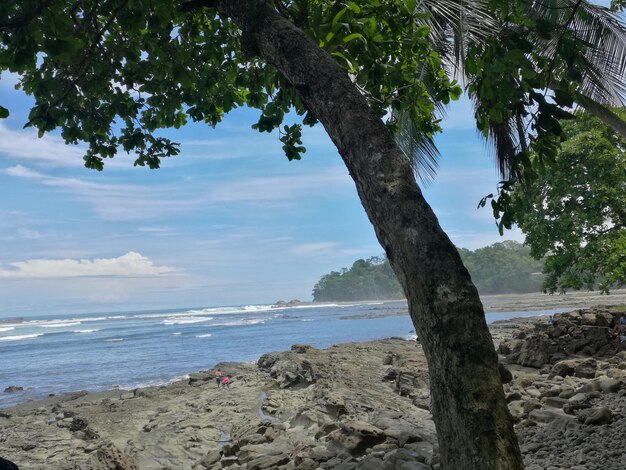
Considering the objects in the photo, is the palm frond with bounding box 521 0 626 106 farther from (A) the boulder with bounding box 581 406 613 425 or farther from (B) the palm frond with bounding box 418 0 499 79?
(A) the boulder with bounding box 581 406 613 425

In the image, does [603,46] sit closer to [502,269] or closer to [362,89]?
[362,89]

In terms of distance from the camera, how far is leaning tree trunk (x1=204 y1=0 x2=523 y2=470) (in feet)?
6.23

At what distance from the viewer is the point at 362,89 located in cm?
416

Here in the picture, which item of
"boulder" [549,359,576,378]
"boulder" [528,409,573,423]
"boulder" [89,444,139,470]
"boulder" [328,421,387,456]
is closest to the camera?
"boulder" [528,409,573,423]

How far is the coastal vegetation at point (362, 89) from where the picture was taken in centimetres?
198

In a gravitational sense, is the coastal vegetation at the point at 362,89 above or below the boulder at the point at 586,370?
above

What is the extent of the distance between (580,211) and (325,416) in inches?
333

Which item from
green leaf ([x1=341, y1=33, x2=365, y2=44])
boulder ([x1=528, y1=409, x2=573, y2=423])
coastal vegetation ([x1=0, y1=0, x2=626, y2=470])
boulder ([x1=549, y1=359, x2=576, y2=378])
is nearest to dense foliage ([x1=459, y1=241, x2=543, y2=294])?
boulder ([x1=549, y1=359, x2=576, y2=378])

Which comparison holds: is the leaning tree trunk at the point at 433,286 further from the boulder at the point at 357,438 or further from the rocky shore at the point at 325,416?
the boulder at the point at 357,438

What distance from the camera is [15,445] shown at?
905 cm

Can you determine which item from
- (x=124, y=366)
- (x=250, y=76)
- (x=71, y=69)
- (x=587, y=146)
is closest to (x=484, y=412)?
(x=250, y=76)

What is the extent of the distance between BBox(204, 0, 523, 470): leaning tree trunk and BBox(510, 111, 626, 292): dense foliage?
10.4 meters

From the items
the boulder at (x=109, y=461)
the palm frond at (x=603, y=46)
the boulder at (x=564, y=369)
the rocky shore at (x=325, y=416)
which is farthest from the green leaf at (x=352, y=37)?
the boulder at (x=564, y=369)

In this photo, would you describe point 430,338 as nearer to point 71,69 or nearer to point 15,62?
point 15,62
